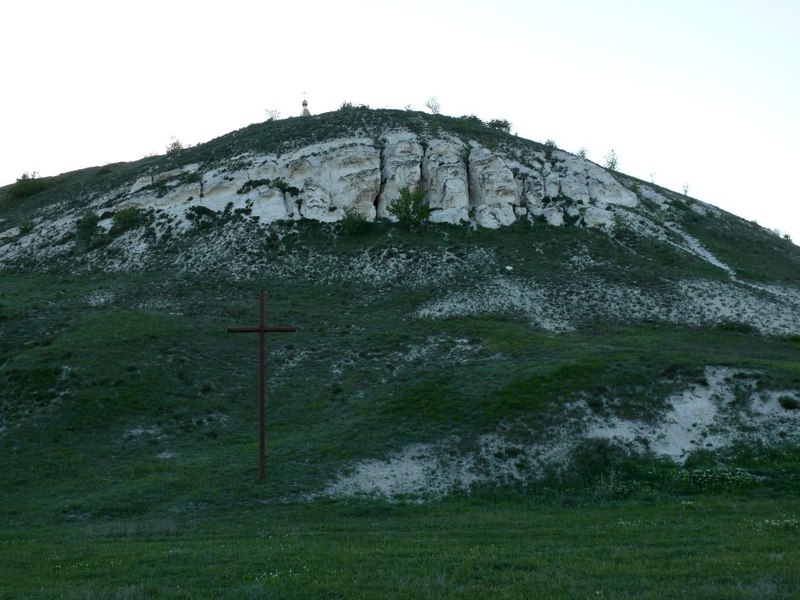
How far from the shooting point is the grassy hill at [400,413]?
14047mm

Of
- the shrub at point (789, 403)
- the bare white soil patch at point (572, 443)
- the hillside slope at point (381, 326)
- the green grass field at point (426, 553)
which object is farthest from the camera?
the shrub at point (789, 403)

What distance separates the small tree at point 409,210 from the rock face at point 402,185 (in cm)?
145

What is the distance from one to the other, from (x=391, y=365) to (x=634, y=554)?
22476mm

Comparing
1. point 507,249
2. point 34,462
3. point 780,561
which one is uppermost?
point 507,249

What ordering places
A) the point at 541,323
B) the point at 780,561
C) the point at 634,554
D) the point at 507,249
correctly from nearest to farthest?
the point at 780,561
the point at 634,554
the point at 541,323
the point at 507,249

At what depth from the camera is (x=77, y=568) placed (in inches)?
563

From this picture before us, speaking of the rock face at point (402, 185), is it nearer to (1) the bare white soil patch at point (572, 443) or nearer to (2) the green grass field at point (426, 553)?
(1) the bare white soil patch at point (572, 443)

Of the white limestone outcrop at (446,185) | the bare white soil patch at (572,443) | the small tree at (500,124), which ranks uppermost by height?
the small tree at (500,124)

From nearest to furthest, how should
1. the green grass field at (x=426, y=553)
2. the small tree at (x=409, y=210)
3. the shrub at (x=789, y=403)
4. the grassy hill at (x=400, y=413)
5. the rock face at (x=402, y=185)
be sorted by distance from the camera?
the green grass field at (x=426, y=553) → the grassy hill at (x=400, y=413) → the shrub at (x=789, y=403) → the small tree at (x=409, y=210) → the rock face at (x=402, y=185)

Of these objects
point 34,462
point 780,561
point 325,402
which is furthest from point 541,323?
point 780,561

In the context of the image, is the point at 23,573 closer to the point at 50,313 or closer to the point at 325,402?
the point at 325,402

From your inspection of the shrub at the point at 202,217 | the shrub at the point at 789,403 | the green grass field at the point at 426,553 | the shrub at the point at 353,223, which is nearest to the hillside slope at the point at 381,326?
the shrub at the point at 789,403

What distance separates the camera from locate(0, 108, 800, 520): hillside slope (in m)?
25.4

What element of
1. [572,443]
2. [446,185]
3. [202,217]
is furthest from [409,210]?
[572,443]
